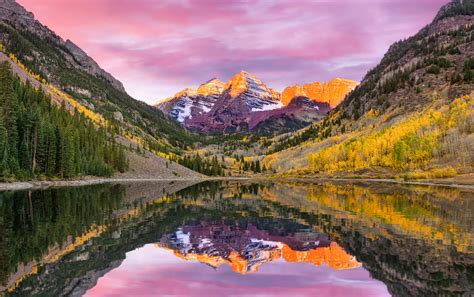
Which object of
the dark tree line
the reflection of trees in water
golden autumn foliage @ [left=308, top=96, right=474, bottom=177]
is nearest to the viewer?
the reflection of trees in water

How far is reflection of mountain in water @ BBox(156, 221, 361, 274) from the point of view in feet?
81.2

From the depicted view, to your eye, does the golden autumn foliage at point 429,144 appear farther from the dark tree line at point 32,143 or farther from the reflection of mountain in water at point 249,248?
the reflection of mountain in water at point 249,248

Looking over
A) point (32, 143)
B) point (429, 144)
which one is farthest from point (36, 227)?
point (429, 144)

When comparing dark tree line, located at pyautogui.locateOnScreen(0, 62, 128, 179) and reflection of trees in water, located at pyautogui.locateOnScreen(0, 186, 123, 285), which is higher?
dark tree line, located at pyautogui.locateOnScreen(0, 62, 128, 179)

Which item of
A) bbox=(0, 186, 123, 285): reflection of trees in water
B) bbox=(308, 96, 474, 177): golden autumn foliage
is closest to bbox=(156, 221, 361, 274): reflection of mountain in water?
bbox=(0, 186, 123, 285): reflection of trees in water

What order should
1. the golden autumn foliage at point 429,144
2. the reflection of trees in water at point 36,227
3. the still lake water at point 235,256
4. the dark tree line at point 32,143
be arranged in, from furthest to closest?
the golden autumn foliage at point 429,144 < the dark tree line at point 32,143 < the reflection of trees in water at point 36,227 < the still lake water at point 235,256

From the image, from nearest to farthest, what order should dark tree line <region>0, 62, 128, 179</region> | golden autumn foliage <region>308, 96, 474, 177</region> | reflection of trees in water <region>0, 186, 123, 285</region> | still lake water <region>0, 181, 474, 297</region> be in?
1. still lake water <region>0, 181, 474, 297</region>
2. reflection of trees in water <region>0, 186, 123, 285</region>
3. dark tree line <region>0, 62, 128, 179</region>
4. golden autumn foliage <region>308, 96, 474, 177</region>

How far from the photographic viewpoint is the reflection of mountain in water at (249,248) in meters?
24.8

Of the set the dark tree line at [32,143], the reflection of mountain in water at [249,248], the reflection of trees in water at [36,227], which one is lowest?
the reflection of mountain in water at [249,248]

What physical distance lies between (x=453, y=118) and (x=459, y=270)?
558 ft

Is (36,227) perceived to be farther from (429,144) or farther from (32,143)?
(429,144)

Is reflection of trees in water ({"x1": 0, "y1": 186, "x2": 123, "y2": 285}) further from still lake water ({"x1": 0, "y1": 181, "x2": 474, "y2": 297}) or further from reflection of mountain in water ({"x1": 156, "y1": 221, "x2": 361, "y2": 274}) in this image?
reflection of mountain in water ({"x1": 156, "y1": 221, "x2": 361, "y2": 274})

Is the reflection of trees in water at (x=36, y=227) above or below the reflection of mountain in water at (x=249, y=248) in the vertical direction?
above

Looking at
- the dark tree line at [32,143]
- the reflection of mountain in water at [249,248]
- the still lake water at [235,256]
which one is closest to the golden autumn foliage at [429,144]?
the dark tree line at [32,143]
